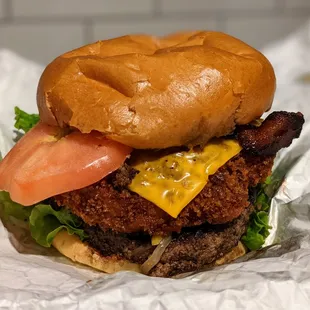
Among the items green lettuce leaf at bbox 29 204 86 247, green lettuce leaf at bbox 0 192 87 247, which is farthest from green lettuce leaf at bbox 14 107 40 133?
green lettuce leaf at bbox 29 204 86 247

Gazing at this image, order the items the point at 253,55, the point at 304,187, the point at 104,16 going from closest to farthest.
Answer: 1. the point at 253,55
2. the point at 304,187
3. the point at 104,16

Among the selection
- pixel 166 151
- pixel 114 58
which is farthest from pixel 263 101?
pixel 114 58

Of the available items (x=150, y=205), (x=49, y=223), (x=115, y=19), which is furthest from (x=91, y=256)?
(x=115, y=19)

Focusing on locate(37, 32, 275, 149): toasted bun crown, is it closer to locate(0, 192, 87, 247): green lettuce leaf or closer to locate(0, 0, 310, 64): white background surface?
locate(0, 192, 87, 247): green lettuce leaf

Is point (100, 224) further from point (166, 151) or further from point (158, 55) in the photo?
point (158, 55)

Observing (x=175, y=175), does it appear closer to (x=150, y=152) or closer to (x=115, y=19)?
(x=150, y=152)

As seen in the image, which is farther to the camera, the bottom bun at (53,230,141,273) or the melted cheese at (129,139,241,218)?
the bottom bun at (53,230,141,273)
